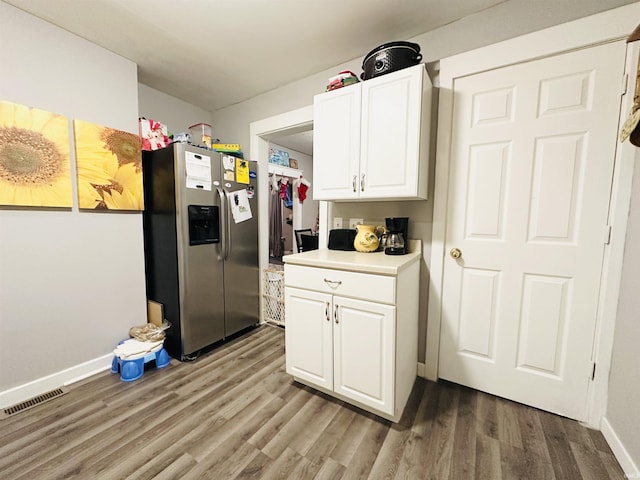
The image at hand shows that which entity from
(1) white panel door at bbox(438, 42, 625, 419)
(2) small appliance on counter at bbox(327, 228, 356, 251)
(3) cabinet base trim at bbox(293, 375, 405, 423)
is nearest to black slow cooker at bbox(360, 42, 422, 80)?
(1) white panel door at bbox(438, 42, 625, 419)

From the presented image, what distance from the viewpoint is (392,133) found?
5.08 feet

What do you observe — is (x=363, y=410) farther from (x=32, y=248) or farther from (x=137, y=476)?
(x=32, y=248)

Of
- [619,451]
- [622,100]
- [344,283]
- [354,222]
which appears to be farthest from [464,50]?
[619,451]

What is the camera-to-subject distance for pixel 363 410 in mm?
1548

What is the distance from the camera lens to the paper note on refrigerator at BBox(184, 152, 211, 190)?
2.01 meters

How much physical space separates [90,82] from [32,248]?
121 cm

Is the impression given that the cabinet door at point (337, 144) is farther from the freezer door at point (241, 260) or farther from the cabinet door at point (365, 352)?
the freezer door at point (241, 260)

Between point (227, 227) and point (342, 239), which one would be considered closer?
point (342, 239)

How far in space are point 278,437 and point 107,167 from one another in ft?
7.08

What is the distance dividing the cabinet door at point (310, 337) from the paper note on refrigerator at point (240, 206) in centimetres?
108

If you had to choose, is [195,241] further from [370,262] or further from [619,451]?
[619,451]

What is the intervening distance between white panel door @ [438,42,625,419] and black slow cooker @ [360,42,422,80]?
0.35 meters

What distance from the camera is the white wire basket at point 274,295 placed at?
8.93 ft

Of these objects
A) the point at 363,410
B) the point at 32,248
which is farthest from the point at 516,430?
the point at 32,248
